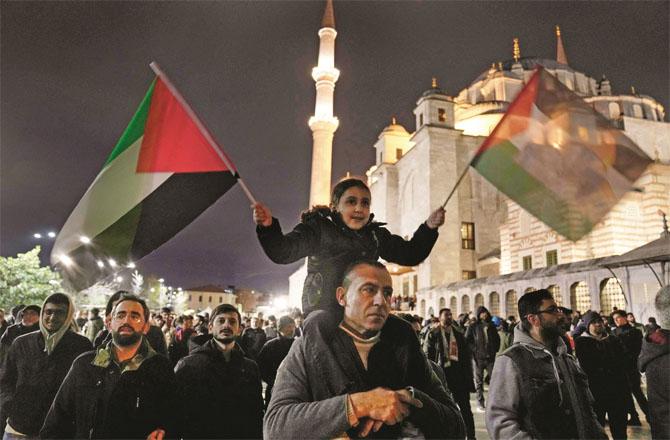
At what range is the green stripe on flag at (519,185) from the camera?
3971 millimetres

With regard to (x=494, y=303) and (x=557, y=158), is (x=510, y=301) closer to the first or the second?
(x=494, y=303)

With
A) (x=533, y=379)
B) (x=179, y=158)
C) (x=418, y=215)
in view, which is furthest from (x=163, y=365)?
(x=418, y=215)

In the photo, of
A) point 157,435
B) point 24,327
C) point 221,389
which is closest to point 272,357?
point 221,389

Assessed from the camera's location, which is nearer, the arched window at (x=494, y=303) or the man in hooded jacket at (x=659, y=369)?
the man in hooded jacket at (x=659, y=369)

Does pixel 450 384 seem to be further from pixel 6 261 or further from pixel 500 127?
pixel 6 261

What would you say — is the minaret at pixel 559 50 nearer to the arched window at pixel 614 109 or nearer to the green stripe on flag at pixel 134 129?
the arched window at pixel 614 109

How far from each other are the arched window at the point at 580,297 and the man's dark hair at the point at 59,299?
62.5ft

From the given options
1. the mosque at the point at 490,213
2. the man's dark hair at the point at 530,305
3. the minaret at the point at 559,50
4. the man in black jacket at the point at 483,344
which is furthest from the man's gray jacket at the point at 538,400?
the minaret at the point at 559,50

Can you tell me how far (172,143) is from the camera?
418 cm

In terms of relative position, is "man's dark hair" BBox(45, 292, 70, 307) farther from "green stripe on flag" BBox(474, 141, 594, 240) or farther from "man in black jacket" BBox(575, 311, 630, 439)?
"man in black jacket" BBox(575, 311, 630, 439)

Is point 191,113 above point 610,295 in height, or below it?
above

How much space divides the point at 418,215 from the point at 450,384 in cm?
3418

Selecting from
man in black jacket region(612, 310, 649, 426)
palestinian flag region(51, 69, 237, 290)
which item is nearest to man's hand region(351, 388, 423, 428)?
palestinian flag region(51, 69, 237, 290)

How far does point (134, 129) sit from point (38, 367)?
7.59ft
